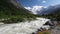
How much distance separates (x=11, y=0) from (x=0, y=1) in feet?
117

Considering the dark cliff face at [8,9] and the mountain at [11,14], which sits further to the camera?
the dark cliff face at [8,9]

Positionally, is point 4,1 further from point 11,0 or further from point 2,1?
point 11,0

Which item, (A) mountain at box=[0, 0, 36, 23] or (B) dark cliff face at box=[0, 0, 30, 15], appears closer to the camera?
(A) mountain at box=[0, 0, 36, 23]

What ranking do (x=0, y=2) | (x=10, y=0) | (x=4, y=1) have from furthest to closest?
1. (x=10, y=0)
2. (x=4, y=1)
3. (x=0, y=2)

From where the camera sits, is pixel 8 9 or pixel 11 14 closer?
pixel 11 14

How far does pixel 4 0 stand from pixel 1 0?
5140 millimetres

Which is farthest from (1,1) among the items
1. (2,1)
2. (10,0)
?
(10,0)

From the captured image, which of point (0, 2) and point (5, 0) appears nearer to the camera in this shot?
point (0, 2)

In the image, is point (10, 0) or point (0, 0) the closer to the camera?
point (0, 0)

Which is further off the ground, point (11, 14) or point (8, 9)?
point (8, 9)

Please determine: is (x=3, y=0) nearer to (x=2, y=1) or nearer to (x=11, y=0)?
(x=2, y=1)

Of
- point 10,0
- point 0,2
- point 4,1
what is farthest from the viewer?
point 10,0

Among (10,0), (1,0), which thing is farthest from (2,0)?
(10,0)

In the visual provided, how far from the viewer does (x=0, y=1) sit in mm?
162750
